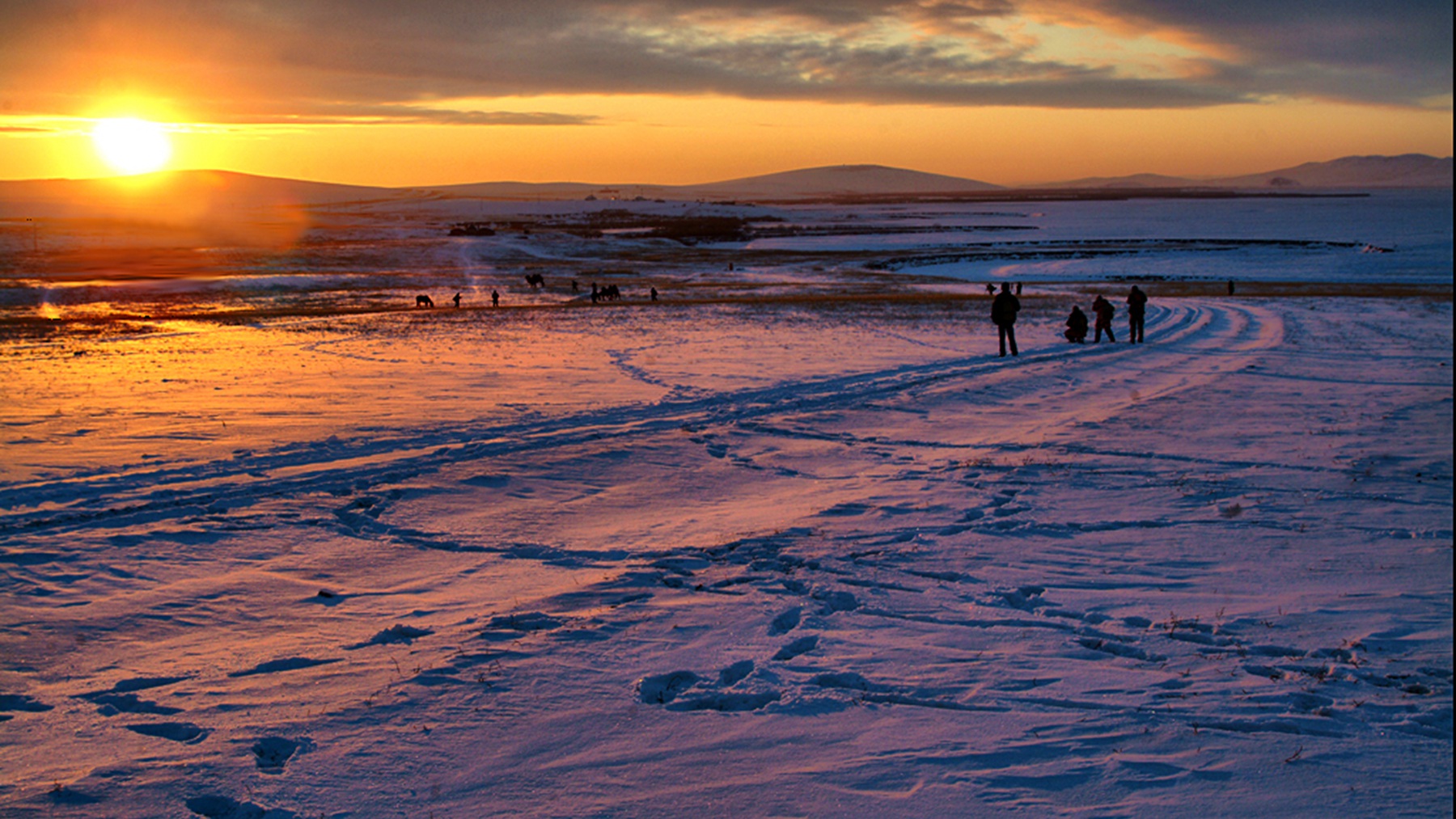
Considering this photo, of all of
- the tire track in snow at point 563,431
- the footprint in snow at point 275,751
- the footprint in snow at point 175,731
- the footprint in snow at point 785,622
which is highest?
the tire track in snow at point 563,431

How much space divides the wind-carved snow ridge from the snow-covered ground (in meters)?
0.03

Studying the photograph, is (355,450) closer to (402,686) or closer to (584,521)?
(584,521)

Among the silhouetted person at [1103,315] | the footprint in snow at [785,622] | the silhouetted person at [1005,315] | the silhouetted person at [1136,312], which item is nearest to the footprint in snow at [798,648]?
the footprint in snow at [785,622]

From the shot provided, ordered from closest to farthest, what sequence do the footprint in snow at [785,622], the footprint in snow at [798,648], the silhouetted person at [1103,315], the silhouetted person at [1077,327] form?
the footprint in snow at [798,648] → the footprint in snow at [785,622] → the silhouetted person at [1103,315] → the silhouetted person at [1077,327]

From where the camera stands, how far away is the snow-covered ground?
421cm

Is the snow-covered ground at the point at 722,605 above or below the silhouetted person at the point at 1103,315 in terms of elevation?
below

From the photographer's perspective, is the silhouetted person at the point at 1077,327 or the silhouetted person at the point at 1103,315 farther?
the silhouetted person at the point at 1077,327

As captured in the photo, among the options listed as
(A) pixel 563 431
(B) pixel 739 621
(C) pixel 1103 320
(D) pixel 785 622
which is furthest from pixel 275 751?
(C) pixel 1103 320

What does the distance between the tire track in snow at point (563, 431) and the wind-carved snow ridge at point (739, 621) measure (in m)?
0.08

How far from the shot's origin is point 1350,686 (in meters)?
4.89

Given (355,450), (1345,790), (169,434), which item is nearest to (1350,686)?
(1345,790)

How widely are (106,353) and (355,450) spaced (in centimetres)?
1214

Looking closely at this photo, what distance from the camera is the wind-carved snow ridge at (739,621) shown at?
420 centimetres

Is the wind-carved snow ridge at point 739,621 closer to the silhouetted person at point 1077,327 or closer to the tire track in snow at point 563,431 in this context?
the tire track in snow at point 563,431
